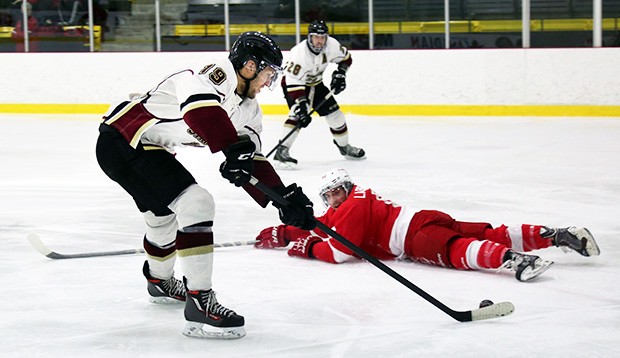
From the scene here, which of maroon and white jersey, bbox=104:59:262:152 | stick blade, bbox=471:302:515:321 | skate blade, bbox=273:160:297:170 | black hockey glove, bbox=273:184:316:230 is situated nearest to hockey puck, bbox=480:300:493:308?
stick blade, bbox=471:302:515:321

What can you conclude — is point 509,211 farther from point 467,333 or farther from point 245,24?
point 245,24

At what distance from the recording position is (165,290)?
135 inches

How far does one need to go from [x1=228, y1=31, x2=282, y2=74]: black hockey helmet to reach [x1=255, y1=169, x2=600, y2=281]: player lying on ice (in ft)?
3.06

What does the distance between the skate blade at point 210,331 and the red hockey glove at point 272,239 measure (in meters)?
1.24

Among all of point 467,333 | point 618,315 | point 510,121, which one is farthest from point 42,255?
point 510,121

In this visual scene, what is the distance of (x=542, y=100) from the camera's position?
31.9 feet

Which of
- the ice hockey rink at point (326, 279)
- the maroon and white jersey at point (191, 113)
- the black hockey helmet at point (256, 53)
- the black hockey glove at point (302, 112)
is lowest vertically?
the ice hockey rink at point (326, 279)

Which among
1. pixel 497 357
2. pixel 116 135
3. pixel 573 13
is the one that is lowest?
pixel 497 357

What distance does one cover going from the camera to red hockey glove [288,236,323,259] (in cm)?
405

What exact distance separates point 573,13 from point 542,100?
4.22ft

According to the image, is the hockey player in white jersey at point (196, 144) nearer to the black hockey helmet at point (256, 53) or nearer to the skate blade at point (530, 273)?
the black hockey helmet at point (256, 53)

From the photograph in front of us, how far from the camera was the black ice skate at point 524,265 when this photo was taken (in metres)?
3.61

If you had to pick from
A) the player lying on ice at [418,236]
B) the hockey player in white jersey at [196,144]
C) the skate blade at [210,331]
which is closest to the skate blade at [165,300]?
the hockey player in white jersey at [196,144]

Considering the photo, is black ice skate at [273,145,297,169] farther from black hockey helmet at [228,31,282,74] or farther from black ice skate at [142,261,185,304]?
black hockey helmet at [228,31,282,74]
